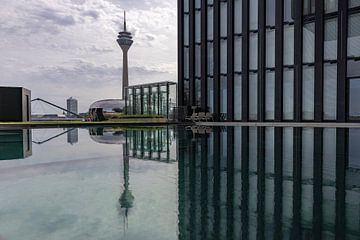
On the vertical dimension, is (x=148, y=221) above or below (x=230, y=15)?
below

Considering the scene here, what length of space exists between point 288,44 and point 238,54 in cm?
423

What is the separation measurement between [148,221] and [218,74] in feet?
80.6

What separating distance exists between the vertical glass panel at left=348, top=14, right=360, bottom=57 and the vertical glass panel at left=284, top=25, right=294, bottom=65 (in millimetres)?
3983

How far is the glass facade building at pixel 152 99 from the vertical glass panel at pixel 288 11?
38.4ft

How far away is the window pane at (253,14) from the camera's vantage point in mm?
25000

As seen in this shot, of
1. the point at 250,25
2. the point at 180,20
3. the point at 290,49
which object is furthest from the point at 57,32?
the point at 290,49

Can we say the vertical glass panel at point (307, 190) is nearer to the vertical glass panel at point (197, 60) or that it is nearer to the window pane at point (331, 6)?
the window pane at point (331, 6)

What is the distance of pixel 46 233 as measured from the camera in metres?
2.62

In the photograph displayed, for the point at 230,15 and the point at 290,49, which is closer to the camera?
the point at 290,49

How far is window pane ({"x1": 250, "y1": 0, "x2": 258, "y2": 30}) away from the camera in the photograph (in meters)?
25.0

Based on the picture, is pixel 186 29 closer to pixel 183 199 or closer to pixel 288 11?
pixel 288 11

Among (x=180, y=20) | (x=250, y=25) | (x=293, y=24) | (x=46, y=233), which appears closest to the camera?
(x=46, y=233)

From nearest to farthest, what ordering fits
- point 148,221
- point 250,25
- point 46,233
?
point 46,233, point 148,221, point 250,25

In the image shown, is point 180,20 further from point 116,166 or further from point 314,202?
point 314,202
